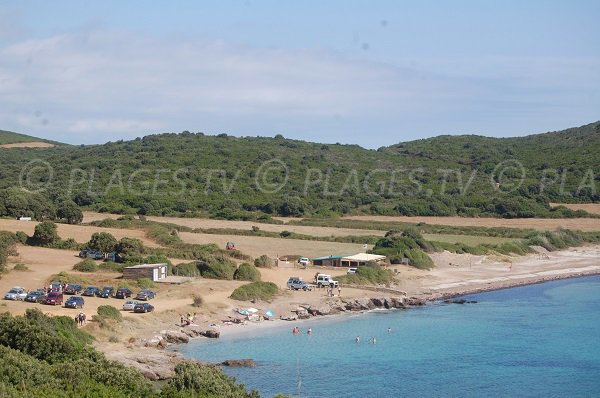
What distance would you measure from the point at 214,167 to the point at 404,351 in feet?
301

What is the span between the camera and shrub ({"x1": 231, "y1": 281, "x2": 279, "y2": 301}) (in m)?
54.2

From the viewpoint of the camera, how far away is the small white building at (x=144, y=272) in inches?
2254

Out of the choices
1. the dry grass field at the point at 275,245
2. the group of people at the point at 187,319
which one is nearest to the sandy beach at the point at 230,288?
the group of people at the point at 187,319

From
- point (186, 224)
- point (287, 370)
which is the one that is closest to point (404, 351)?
point (287, 370)

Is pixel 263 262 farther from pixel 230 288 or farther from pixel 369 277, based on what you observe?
pixel 230 288

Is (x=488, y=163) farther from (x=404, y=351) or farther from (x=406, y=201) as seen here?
(x=404, y=351)

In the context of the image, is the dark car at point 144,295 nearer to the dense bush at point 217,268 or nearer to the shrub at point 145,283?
the shrub at point 145,283

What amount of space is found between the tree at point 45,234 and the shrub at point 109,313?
2669 centimetres

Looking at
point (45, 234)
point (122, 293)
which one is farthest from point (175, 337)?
point (45, 234)

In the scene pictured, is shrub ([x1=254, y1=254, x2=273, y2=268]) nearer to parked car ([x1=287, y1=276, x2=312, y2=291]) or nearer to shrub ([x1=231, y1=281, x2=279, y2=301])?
parked car ([x1=287, y1=276, x2=312, y2=291])

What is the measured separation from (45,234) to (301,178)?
219ft

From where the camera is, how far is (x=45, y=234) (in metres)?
69.8

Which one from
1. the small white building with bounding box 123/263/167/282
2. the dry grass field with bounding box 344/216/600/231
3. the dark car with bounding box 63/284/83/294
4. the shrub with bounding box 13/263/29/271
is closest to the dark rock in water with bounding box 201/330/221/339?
the dark car with bounding box 63/284/83/294

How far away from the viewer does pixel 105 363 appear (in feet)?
91.0
